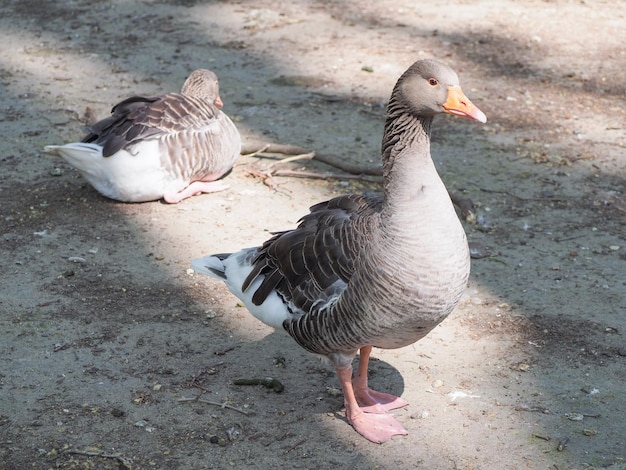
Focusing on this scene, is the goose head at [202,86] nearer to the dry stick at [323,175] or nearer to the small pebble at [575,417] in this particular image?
the dry stick at [323,175]

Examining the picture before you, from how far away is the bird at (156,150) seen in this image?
642cm

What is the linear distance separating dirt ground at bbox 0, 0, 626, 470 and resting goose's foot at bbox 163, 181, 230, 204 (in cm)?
7

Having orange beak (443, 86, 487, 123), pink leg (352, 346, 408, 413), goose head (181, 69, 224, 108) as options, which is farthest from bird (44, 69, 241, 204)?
orange beak (443, 86, 487, 123)

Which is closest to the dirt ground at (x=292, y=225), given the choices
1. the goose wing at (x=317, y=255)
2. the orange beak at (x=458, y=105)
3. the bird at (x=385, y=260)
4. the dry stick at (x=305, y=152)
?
the dry stick at (x=305, y=152)

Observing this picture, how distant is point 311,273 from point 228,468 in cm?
100

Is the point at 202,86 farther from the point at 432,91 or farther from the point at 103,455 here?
the point at 103,455

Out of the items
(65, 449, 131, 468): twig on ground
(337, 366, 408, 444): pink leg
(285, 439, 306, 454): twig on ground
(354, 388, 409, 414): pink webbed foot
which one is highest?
(337, 366, 408, 444): pink leg

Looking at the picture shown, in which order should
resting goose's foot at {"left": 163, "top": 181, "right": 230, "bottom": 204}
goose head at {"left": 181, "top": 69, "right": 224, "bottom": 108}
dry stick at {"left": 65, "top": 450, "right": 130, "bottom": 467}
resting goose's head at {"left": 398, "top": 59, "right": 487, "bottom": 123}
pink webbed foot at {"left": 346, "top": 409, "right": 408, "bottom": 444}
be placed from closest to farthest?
resting goose's head at {"left": 398, "top": 59, "right": 487, "bottom": 123}
dry stick at {"left": 65, "top": 450, "right": 130, "bottom": 467}
pink webbed foot at {"left": 346, "top": 409, "right": 408, "bottom": 444}
resting goose's foot at {"left": 163, "top": 181, "right": 230, "bottom": 204}
goose head at {"left": 181, "top": 69, "right": 224, "bottom": 108}

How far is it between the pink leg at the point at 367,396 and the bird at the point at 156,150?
2705 mm

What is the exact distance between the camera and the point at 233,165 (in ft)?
23.9

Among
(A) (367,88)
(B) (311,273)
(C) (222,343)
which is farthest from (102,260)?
(A) (367,88)

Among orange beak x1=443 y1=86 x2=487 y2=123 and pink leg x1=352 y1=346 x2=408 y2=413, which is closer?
orange beak x1=443 y1=86 x2=487 y2=123

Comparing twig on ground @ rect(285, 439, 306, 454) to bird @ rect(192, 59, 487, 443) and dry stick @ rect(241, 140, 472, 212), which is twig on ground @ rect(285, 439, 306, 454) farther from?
dry stick @ rect(241, 140, 472, 212)

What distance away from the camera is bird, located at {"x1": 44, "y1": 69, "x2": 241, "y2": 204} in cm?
642
